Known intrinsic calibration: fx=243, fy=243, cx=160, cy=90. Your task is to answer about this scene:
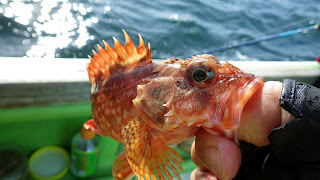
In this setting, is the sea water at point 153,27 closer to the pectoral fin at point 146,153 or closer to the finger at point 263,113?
the pectoral fin at point 146,153

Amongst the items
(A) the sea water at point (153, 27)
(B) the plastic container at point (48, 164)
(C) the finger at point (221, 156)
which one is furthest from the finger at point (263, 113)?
(A) the sea water at point (153, 27)

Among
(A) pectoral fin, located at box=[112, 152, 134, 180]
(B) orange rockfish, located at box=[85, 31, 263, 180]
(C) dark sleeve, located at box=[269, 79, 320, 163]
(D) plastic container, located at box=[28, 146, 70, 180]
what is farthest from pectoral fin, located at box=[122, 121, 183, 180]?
(D) plastic container, located at box=[28, 146, 70, 180]

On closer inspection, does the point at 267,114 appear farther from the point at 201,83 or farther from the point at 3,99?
the point at 3,99

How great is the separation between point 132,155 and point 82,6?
22.9 ft

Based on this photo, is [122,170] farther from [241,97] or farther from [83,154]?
[83,154]

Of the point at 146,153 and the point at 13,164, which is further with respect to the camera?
the point at 13,164

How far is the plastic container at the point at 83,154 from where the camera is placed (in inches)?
97.3

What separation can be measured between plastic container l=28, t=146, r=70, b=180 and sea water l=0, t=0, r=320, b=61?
3.45 m

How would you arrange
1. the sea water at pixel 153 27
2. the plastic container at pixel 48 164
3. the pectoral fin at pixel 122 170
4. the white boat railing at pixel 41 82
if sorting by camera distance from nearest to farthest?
the pectoral fin at pixel 122 170 → the white boat railing at pixel 41 82 → the plastic container at pixel 48 164 → the sea water at pixel 153 27

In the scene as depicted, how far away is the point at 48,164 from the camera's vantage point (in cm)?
251

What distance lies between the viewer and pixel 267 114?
1072 millimetres

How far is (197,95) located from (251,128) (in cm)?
29

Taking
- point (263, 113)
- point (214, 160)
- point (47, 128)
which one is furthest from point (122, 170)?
point (47, 128)

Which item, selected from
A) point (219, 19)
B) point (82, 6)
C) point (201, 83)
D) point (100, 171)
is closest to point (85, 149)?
point (100, 171)
